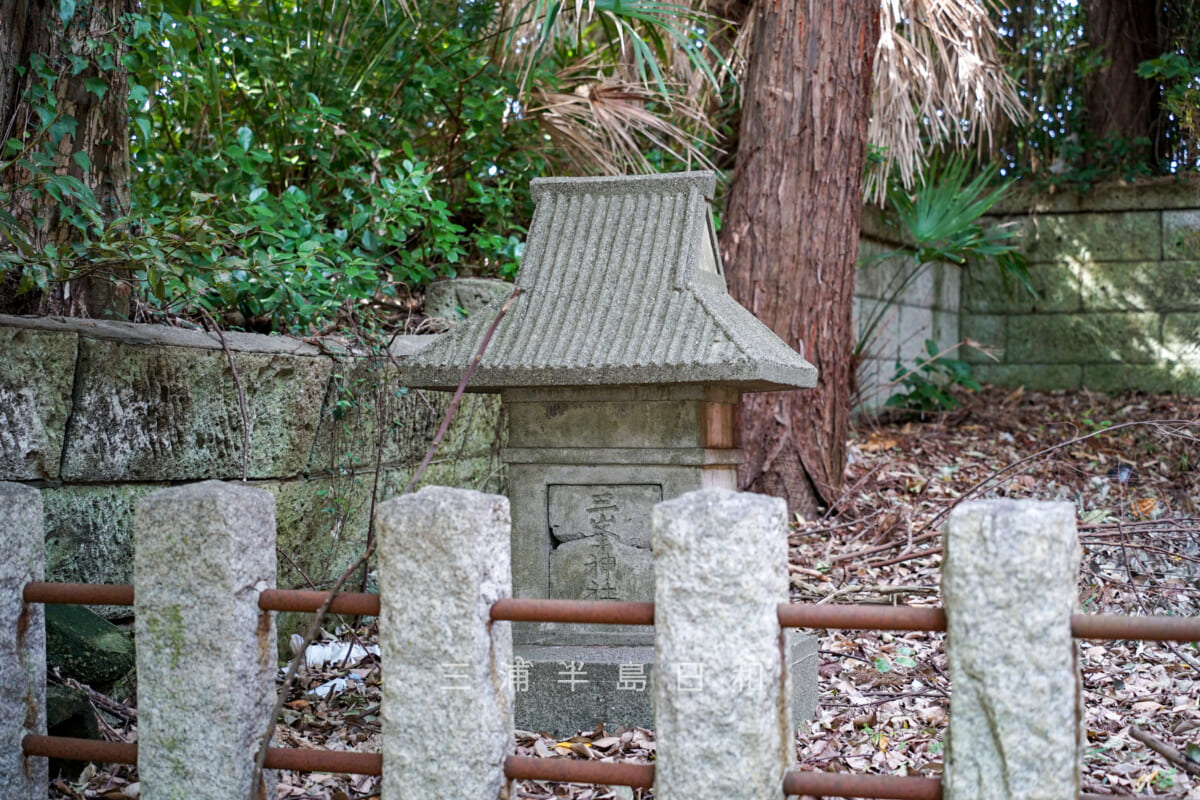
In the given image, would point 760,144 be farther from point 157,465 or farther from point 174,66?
point 157,465

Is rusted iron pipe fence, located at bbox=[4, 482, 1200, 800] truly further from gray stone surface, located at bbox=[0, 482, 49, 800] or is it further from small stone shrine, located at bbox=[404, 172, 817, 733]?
small stone shrine, located at bbox=[404, 172, 817, 733]

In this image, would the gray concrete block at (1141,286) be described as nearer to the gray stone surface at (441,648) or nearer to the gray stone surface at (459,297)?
the gray stone surface at (459,297)

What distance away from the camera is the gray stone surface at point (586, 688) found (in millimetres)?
3643

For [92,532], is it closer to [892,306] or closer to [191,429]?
[191,429]

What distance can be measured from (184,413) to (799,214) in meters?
3.41

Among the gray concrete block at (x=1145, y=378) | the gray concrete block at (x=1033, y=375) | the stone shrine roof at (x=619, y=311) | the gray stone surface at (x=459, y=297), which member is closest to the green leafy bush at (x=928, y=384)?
the gray concrete block at (x=1033, y=375)

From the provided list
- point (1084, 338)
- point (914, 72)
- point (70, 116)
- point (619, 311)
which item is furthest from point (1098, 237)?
point (70, 116)

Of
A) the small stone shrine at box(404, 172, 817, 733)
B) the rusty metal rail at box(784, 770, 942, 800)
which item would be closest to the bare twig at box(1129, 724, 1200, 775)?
the rusty metal rail at box(784, 770, 942, 800)

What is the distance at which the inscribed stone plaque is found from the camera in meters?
3.75

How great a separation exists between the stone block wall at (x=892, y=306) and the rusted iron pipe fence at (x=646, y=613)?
216 inches

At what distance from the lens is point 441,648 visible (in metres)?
2.46

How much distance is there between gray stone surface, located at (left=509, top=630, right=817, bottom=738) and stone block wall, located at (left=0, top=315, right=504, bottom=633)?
1.25 metres

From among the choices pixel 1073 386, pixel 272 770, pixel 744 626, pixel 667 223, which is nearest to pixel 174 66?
pixel 667 223

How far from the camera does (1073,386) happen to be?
29.4ft
